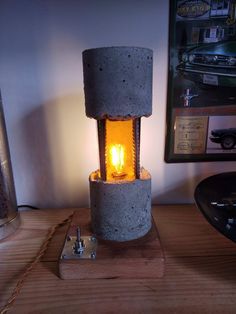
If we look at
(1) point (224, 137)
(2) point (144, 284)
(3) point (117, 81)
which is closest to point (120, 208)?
(2) point (144, 284)

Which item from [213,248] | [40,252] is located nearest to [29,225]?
[40,252]

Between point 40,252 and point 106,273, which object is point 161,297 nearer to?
point 106,273

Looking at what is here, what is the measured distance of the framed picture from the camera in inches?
27.0

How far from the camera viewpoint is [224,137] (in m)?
0.78

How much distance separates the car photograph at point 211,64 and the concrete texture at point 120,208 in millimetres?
357

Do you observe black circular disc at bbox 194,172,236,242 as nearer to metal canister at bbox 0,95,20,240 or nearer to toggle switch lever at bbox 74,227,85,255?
toggle switch lever at bbox 74,227,85,255

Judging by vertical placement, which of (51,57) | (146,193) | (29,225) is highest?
(51,57)

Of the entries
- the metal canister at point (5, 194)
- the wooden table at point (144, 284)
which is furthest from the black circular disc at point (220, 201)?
the metal canister at point (5, 194)

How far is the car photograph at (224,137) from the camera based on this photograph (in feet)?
2.55

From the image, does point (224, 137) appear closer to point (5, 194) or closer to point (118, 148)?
point (118, 148)

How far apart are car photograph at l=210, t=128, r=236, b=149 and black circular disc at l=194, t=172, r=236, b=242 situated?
0.09m

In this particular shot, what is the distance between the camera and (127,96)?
494 mm

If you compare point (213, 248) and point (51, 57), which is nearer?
point (213, 248)

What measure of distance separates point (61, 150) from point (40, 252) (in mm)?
319
